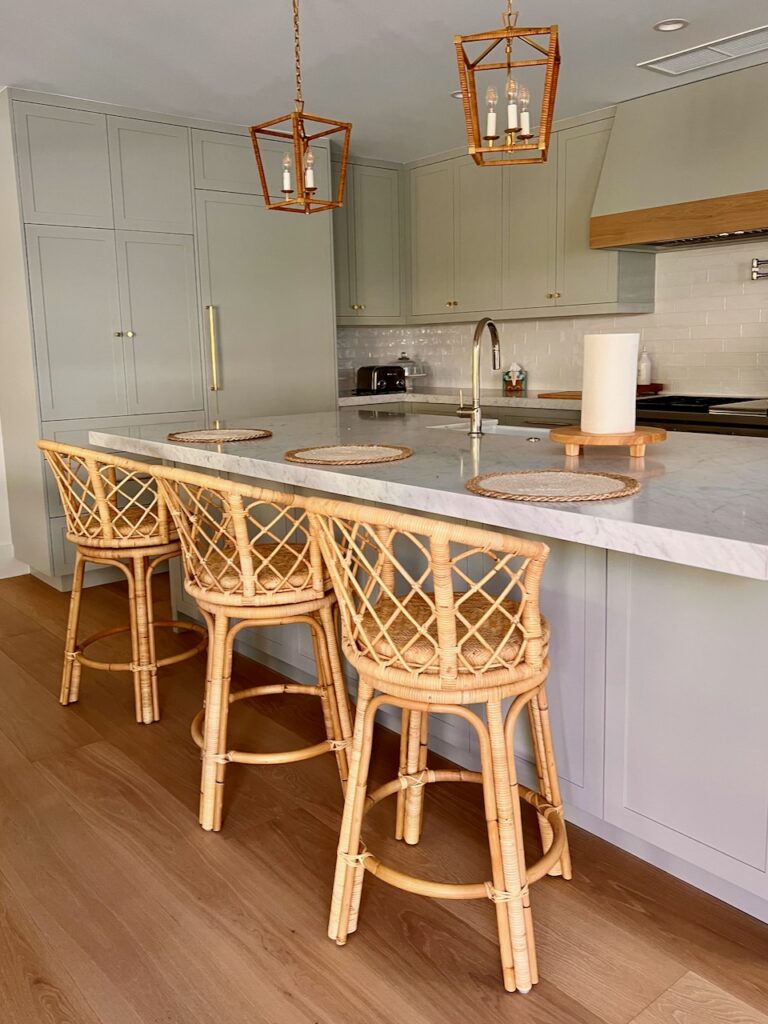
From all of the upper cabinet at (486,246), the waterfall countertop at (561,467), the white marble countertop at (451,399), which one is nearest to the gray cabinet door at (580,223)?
the upper cabinet at (486,246)

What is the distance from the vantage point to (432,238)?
570cm

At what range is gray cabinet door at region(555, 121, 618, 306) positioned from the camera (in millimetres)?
4676

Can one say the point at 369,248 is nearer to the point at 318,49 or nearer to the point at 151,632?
the point at 318,49

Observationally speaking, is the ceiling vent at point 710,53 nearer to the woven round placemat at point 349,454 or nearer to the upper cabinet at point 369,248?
the upper cabinet at point 369,248

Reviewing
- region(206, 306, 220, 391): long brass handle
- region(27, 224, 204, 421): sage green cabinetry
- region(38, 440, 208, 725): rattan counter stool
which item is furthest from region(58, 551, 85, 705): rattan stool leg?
region(206, 306, 220, 391): long brass handle

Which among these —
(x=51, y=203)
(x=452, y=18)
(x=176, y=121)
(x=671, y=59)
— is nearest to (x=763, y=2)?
(x=671, y=59)

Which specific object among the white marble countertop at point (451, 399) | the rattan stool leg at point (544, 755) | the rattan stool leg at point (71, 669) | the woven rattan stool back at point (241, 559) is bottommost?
the rattan stool leg at point (71, 669)

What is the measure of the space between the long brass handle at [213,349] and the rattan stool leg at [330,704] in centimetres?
273

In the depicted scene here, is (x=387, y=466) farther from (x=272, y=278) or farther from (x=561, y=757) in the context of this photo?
(x=272, y=278)

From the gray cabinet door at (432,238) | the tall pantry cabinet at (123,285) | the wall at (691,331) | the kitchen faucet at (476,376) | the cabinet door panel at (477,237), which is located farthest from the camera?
the gray cabinet door at (432,238)

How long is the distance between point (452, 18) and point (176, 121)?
1.81m

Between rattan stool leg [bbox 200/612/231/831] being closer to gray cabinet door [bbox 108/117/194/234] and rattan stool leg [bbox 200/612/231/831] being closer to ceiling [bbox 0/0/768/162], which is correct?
ceiling [bbox 0/0/768/162]

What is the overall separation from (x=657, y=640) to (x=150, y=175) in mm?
3742

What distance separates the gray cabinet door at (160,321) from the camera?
4.48m
